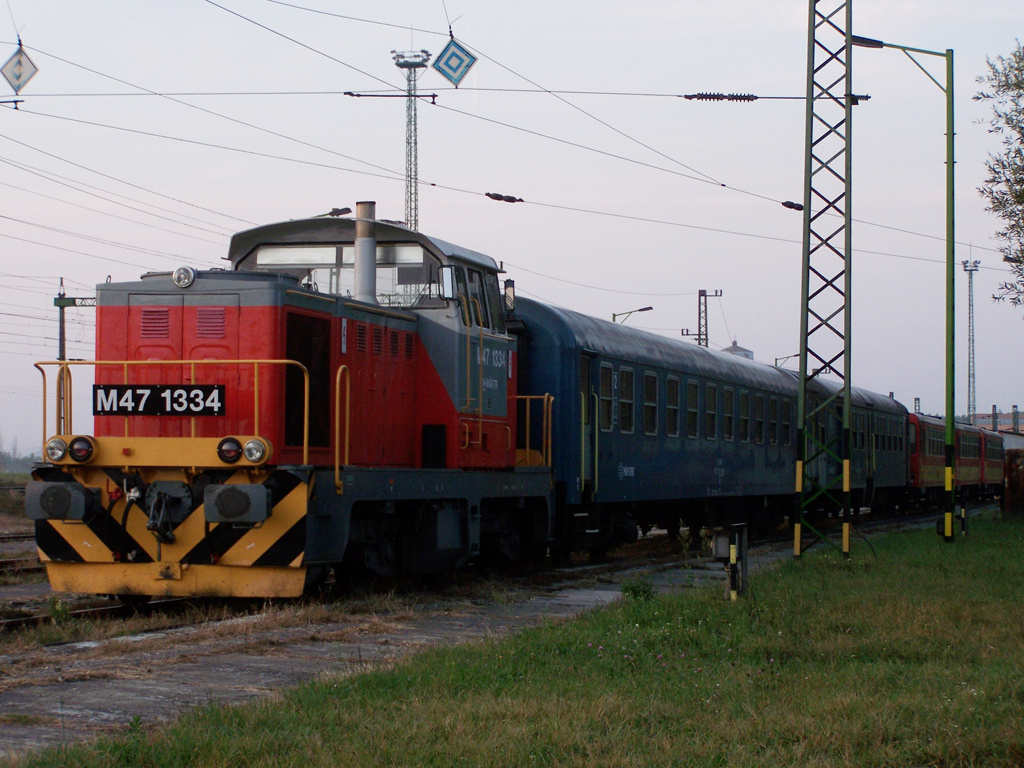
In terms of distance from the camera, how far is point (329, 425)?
11156 millimetres

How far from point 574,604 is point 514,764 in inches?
254

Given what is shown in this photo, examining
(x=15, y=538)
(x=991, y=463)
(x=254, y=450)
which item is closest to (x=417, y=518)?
(x=254, y=450)

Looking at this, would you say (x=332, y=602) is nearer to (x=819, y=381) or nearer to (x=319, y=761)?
(x=319, y=761)

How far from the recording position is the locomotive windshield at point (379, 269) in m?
12.3

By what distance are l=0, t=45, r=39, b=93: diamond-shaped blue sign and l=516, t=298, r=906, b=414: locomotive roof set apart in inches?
277

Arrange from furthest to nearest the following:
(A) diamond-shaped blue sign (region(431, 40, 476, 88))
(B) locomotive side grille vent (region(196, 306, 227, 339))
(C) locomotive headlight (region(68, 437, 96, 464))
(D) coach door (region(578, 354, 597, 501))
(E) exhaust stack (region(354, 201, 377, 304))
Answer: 1. (A) diamond-shaped blue sign (region(431, 40, 476, 88))
2. (D) coach door (region(578, 354, 597, 501))
3. (E) exhaust stack (region(354, 201, 377, 304))
4. (B) locomotive side grille vent (region(196, 306, 227, 339))
5. (C) locomotive headlight (region(68, 437, 96, 464))

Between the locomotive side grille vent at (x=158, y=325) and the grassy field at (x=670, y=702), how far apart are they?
439 cm

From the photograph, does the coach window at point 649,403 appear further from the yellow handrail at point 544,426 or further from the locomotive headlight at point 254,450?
the locomotive headlight at point 254,450

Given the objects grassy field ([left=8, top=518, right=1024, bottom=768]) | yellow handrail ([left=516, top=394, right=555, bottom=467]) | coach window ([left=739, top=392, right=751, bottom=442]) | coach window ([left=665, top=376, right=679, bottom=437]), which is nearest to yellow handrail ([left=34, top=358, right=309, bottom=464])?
grassy field ([left=8, top=518, right=1024, bottom=768])

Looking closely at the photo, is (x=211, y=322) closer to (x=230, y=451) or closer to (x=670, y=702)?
(x=230, y=451)

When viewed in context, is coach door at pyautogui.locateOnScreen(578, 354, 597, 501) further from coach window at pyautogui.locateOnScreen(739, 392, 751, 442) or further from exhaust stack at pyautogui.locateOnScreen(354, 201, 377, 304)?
coach window at pyautogui.locateOnScreen(739, 392, 751, 442)

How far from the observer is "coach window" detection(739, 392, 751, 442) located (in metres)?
22.2

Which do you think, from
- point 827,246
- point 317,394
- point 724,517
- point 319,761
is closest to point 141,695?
point 319,761

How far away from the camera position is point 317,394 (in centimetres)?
1096
